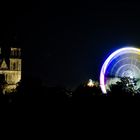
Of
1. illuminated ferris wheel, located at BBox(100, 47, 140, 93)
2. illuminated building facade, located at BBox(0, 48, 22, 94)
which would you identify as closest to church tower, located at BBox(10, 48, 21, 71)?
illuminated building facade, located at BBox(0, 48, 22, 94)

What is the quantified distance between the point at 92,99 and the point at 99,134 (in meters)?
2.80

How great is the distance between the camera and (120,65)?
43.7 m

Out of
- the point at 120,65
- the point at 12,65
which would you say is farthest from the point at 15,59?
the point at 120,65

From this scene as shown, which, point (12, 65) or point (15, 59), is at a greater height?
point (15, 59)

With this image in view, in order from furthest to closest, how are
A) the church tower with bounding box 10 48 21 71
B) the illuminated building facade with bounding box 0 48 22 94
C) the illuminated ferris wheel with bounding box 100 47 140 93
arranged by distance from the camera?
the church tower with bounding box 10 48 21 71
the illuminated building facade with bounding box 0 48 22 94
the illuminated ferris wheel with bounding box 100 47 140 93

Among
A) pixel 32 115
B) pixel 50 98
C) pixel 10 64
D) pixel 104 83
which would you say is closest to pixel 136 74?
pixel 104 83

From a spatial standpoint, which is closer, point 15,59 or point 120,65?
point 120,65

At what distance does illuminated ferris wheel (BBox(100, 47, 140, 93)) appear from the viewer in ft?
137

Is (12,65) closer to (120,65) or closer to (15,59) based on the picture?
(15,59)

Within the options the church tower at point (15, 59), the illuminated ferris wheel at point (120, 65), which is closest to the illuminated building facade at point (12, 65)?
the church tower at point (15, 59)

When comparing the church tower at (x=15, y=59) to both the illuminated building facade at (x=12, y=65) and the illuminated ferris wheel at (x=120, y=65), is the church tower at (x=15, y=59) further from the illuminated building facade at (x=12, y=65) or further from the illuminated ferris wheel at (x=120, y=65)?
the illuminated ferris wheel at (x=120, y=65)

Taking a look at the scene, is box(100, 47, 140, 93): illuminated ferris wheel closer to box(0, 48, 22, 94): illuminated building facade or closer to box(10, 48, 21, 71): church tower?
box(0, 48, 22, 94): illuminated building facade

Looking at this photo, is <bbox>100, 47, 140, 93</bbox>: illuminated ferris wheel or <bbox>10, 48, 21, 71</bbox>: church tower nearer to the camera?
<bbox>100, 47, 140, 93</bbox>: illuminated ferris wheel

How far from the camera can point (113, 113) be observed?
17.2 m
